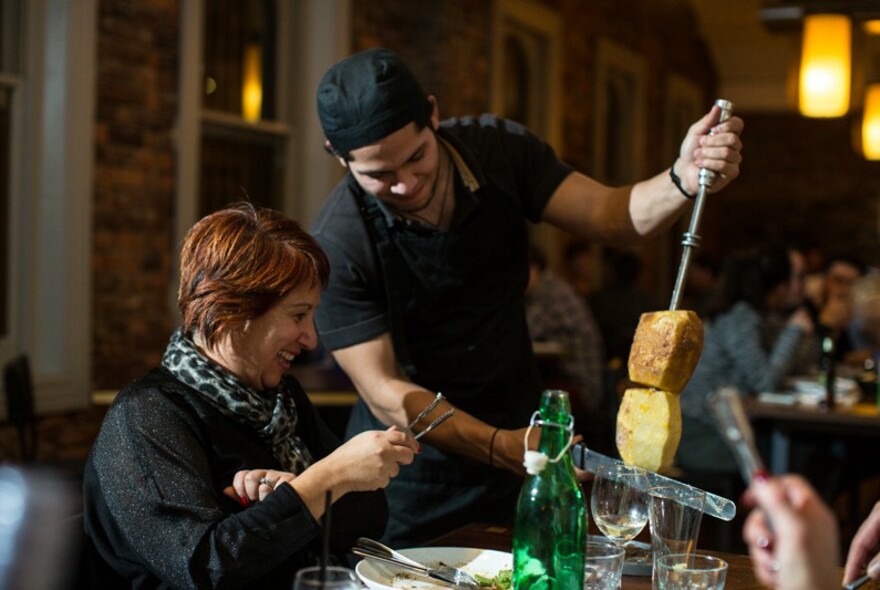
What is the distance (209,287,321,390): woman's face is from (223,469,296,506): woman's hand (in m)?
0.19

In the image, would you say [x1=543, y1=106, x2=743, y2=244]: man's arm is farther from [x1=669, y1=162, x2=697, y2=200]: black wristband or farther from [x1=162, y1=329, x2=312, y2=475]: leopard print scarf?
[x1=162, y1=329, x2=312, y2=475]: leopard print scarf

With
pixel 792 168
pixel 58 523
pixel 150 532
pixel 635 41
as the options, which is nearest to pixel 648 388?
pixel 150 532

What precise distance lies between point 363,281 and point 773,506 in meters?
1.46

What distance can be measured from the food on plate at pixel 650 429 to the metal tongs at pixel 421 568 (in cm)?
34

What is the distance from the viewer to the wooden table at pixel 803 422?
441cm

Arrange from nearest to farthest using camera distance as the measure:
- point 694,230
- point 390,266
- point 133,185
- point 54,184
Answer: point 694,230, point 390,266, point 54,184, point 133,185

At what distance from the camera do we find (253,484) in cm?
183

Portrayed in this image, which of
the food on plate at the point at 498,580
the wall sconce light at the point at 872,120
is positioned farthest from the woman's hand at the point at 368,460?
the wall sconce light at the point at 872,120

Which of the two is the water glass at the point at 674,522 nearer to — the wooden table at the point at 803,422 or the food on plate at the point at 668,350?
the food on plate at the point at 668,350

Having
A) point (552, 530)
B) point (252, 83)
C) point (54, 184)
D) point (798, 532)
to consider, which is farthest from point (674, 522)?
point (252, 83)

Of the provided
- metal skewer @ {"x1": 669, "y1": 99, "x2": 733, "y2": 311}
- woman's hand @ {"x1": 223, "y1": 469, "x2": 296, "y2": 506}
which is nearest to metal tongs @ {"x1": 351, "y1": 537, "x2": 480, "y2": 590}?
woman's hand @ {"x1": 223, "y1": 469, "x2": 296, "y2": 506}

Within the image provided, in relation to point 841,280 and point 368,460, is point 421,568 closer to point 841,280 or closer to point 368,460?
point 368,460

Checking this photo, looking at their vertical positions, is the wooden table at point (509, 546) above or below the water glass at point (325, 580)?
below

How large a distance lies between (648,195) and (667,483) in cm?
73
